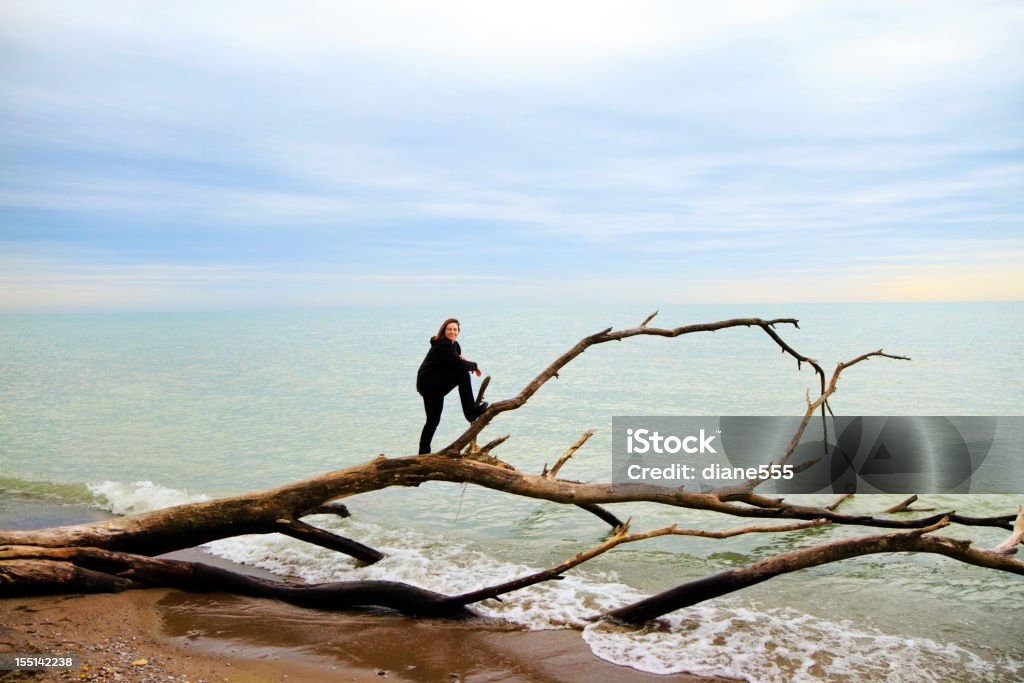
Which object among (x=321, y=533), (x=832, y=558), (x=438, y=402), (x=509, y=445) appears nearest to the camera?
(x=832, y=558)

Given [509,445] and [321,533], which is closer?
[321,533]

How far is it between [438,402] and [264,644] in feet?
12.0

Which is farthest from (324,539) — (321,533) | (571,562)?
(571,562)

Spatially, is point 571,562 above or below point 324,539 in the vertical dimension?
above

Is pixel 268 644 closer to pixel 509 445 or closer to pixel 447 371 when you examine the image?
pixel 447 371

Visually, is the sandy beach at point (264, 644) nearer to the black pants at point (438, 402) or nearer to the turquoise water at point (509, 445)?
the turquoise water at point (509, 445)

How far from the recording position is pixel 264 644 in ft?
20.1

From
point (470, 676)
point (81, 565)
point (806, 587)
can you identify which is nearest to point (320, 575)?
point (81, 565)

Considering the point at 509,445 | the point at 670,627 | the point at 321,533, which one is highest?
the point at 321,533

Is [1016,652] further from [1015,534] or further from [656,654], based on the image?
[656,654]

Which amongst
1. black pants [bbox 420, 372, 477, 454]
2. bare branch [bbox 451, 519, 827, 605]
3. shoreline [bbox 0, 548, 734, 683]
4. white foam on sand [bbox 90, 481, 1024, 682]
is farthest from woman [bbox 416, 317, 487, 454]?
shoreline [bbox 0, 548, 734, 683]

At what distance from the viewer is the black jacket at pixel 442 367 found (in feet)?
28.2

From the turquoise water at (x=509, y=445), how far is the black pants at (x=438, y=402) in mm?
1685

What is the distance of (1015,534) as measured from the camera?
22.9 ft
